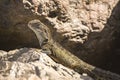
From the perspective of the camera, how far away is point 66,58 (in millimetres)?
7652

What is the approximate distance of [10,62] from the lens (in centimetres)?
639

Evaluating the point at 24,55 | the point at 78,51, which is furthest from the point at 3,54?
the point at 78,51

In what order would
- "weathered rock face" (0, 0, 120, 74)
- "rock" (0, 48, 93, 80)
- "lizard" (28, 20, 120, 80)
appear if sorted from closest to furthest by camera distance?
"rock" (0, 48, 93, 80)
"lizard" (28, 20, 120, 80)
"weathered rock face" (0, 0, 120, 74)

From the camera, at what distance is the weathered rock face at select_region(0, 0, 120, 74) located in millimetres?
7996

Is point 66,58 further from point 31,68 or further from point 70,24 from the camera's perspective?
point 31,68

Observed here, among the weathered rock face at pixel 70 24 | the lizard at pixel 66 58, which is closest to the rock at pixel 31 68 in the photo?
the lizard at pixel 66 58

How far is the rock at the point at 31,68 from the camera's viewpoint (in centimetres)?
600

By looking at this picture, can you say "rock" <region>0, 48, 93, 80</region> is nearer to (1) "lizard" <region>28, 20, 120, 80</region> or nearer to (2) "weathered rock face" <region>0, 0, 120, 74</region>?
(1) "lizard" <region>28, 20, 120, 80</region>

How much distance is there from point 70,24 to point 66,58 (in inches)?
34.3

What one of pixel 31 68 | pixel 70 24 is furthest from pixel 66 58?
pixel 31 68

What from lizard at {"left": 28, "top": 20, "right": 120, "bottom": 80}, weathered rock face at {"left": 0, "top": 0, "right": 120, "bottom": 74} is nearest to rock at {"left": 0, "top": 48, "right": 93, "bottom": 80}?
lizard at {"left": 28, "top": 20, "right": 120, "bottom": 80}

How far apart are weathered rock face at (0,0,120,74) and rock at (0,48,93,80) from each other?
4.26ft

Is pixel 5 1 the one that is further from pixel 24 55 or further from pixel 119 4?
pixel 119 4

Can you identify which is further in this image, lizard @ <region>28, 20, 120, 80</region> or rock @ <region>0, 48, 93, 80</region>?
lizard @ <region>28, 20, 120, 80</region>
